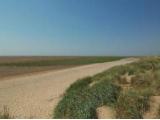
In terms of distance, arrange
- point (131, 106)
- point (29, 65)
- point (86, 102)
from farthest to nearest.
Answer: point (29, 65), point (86, 102), point (131, 106)

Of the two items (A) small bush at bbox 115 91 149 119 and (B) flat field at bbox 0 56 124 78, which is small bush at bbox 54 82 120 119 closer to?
(A) small bush at bbox 115 91 149 119

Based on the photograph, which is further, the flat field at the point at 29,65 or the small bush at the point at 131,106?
the flat field at the point at 29,65

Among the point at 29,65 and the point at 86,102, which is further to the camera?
the point at 29,65

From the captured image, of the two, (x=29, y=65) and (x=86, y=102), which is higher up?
(x=86, y=102)

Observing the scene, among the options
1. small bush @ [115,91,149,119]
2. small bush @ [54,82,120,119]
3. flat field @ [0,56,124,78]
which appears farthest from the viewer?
flat field @ [0,56,124,78]

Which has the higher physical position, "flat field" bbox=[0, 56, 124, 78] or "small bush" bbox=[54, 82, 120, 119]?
"small bush" bbox=[54, 82, 120, 119]

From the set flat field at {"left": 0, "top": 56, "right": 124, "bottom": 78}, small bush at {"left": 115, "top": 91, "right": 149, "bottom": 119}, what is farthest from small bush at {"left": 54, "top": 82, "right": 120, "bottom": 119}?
flat field at {"left": 0, "top": 56, "right": 124, "bottom": 78}

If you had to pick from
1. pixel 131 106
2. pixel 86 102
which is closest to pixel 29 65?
pixel 86 102

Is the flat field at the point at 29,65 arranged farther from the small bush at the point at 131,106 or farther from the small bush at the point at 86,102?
the small bush at the point at 131,106

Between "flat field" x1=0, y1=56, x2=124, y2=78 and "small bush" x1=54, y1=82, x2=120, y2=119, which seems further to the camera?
"flat field" x1=0, y1=56, x2=124, y2=78

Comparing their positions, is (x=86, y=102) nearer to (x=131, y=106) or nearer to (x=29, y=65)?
(x=131, y=106)

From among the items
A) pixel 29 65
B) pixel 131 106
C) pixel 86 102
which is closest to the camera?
pixel 131 106

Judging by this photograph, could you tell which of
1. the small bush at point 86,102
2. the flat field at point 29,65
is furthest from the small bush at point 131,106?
the flat field at point 29,65

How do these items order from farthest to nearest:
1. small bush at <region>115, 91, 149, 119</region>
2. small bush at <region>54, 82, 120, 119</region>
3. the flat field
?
the flat field < small bush at <region>54, 82, 120, 119</region> < small bush at <region>115, 91, 149, 119</region>
